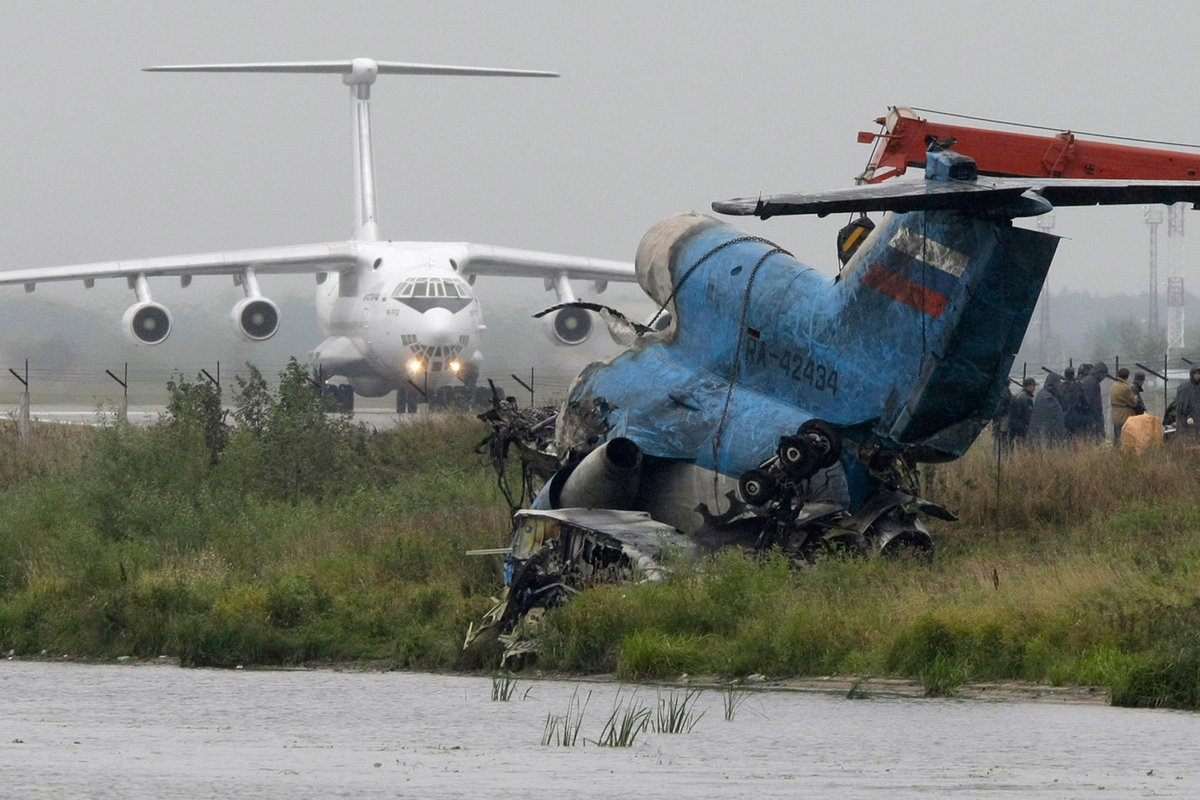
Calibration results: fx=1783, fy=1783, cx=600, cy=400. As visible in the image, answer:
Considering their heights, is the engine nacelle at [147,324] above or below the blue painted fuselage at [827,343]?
below

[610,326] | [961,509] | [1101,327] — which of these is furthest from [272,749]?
[1101,327]

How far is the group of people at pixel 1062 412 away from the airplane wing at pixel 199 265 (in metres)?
21.6

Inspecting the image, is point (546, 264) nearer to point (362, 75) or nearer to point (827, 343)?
point (362, 75)

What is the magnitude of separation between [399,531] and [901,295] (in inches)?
275

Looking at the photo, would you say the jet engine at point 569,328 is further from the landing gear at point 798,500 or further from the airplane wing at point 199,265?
the landing gear at point 798,500

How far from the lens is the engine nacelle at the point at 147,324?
3716 centimetres

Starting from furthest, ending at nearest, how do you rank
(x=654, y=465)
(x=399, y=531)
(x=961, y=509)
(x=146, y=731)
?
(x=399, y=531), (x=961, y=509), (x=654, y=465), (x=146, y=731)

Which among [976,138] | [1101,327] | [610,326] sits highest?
[976,138]

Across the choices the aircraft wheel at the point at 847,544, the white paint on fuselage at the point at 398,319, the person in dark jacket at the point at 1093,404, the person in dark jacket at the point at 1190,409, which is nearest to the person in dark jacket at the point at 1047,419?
the person in dark jacket at the point at 1093,404

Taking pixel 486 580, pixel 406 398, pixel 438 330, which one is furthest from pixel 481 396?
pixel 486 580

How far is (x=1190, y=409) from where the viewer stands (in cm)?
1945

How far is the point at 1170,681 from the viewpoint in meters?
9.09

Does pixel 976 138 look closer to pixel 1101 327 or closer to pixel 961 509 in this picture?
pixel 961 509

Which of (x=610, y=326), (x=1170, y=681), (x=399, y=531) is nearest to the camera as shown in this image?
(x=1170, y=681)
